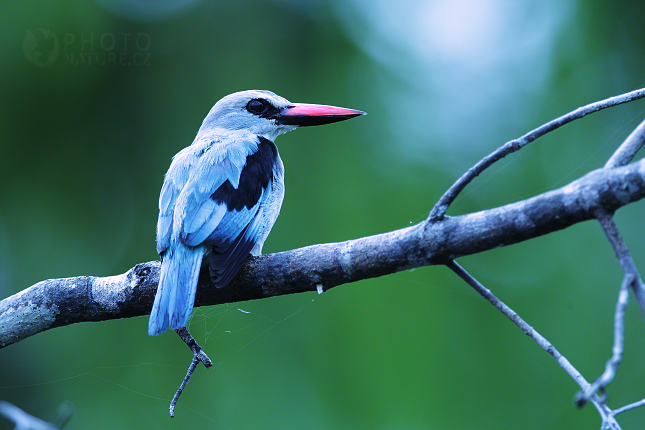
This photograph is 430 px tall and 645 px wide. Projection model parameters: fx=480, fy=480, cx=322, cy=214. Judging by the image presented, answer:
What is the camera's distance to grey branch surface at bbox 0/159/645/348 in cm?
110

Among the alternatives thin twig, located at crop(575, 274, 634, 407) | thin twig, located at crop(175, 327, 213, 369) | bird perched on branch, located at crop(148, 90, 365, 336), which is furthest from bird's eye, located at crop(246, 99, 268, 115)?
thin twig, located at crop(575, 274, 634, 407)

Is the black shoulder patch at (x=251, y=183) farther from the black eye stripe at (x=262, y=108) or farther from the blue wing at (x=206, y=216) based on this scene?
the black eye stripe at (x=262, y=108)

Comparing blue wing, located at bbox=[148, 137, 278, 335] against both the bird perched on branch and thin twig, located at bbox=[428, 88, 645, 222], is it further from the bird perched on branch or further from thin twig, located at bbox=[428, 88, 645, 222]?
thin twig, located at bbox=[428, 88, 645, 222]

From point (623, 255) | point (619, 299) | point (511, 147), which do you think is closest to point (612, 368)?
point (619, 299)

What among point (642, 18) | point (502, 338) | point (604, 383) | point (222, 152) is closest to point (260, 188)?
point (222, 152)

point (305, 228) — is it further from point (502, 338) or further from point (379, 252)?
point (379, 252)

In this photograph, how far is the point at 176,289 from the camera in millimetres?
1599

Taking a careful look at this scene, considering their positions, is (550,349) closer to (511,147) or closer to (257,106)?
(511,147)

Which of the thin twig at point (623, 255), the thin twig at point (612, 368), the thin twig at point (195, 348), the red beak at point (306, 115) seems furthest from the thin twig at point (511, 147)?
the red beak at point (306, 115)

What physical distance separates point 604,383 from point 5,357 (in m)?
4.50

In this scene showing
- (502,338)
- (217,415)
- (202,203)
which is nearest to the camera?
(202,203)

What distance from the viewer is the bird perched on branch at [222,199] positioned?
5.32ft

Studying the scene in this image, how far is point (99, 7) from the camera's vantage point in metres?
4.75

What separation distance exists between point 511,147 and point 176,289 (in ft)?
3.67
